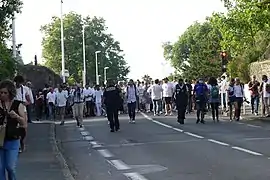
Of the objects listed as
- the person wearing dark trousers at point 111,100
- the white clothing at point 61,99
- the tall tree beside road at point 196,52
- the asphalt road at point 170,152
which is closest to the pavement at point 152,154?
the asphalt road at point 170,152

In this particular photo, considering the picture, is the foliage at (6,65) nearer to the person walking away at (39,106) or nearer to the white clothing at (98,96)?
the person walking away at (39,106)

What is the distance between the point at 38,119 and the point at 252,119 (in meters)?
11.0

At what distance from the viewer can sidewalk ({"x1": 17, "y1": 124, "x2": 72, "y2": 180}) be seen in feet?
40.2

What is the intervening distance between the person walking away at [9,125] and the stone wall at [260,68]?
3658 centimetres

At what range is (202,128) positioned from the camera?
77.9ft

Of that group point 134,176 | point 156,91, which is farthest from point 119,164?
point 156,91

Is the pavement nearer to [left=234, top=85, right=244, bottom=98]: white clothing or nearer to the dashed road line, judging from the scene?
the dashed road line

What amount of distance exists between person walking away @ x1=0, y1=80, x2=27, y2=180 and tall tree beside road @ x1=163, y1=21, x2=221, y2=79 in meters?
74.9

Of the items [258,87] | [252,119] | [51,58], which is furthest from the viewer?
[51,58]

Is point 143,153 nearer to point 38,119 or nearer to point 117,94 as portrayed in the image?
point 117,94

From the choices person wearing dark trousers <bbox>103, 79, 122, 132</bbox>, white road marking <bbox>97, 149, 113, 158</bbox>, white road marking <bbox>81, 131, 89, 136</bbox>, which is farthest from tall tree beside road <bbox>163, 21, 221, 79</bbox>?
white road marking <bbox>97, 149, 113, 158</bbox>

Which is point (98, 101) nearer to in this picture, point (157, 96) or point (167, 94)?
point (157, 96)

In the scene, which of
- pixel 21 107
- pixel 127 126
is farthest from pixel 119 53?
pixel 21 107

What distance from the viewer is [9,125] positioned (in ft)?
28.9
